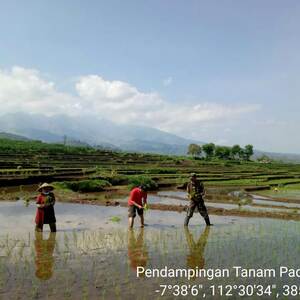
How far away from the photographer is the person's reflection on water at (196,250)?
9.31 metres

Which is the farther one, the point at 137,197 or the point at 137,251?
the point at 137,197

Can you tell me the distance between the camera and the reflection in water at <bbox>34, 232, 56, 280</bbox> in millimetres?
8391

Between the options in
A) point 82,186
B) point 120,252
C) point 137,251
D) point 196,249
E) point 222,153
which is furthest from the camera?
point 222,153

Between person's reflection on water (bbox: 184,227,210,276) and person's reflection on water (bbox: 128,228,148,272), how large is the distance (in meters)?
1.04

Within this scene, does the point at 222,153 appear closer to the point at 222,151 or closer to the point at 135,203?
the point at 222,151

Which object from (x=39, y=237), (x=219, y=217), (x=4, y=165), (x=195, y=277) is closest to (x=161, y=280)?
(x=195, y=277)

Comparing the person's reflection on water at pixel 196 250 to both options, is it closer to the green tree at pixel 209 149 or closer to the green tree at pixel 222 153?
the green tree at pixel 209 149

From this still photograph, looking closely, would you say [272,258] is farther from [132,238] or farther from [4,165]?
[4,165]

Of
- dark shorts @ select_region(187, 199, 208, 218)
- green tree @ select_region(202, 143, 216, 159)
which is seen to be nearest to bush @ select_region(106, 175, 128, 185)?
dark shorts @ select_region(187, 199, 208, 218)

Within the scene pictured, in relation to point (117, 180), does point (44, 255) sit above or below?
below

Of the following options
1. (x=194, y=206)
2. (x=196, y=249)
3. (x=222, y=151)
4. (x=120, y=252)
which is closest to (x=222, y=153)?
(x=222, y=151)

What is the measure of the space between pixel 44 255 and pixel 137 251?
2.27 m

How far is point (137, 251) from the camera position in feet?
34.4

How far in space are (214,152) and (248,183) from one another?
266 ft
